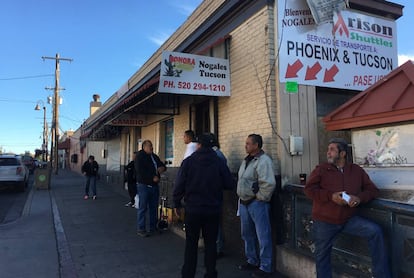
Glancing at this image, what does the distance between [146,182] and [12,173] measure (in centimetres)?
1118

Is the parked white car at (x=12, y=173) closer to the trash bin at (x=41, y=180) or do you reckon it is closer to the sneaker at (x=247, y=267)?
the trash bin at (x=41, y=180)

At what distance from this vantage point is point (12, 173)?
15.7m

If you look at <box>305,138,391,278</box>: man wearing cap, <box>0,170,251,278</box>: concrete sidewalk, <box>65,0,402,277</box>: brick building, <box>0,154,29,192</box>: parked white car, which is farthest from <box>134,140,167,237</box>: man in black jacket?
<box>0,154,29,192</box>: parked white car

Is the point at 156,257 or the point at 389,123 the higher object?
the point at 389,123

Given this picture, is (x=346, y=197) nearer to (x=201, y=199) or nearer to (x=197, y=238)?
(x=201, y=199)

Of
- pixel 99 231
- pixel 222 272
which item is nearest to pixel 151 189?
pixel 99 231

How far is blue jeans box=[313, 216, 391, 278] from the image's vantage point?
3465mm

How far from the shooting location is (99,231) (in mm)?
7652

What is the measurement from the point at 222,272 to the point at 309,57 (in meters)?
3.53

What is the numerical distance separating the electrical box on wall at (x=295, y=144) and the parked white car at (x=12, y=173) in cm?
1402

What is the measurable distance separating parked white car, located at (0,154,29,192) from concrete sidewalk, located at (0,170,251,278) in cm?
670

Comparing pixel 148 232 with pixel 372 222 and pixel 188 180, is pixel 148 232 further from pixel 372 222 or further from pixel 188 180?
pixel 372 222

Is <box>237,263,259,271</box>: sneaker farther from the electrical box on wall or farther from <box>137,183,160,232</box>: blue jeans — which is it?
<box>137,183,160,232</box>: blue jeans

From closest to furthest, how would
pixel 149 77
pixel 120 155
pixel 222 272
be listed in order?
pixel 222 272, pixel 149 77, pixel 120 155
